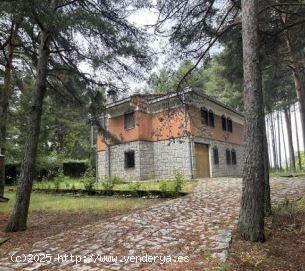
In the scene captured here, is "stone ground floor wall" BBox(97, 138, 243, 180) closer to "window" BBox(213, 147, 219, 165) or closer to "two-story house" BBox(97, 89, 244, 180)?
"two-story house" BBox(97, 89, 244, 180)

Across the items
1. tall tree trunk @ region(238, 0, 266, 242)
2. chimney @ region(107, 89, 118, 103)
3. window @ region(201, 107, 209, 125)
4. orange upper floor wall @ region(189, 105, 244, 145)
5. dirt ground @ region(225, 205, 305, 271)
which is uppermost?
window @ region(201, 107, 209, 125)

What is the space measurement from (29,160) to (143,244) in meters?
3.74

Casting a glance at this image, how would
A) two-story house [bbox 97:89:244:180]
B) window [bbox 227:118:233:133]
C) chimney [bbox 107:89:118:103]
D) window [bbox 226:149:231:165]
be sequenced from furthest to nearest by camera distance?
1. window [bbox 227:118:233:133]
2. window [bbox 226:149:231:165]
3. two-story house [bbox 97:89:244:180]
4. chimney [bbox 107:89:118:103]

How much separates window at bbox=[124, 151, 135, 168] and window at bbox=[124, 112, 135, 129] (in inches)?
66.9

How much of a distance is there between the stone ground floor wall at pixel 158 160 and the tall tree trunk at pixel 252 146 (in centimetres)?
1225

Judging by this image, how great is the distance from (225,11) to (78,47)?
14.3 feet

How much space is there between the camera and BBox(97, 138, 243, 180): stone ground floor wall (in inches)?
743

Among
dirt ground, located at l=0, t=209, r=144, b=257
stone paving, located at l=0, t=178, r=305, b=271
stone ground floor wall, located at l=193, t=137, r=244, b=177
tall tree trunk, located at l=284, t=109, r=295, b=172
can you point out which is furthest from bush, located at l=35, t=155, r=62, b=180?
tall tree trunk, located at l=284, t=109, r=295, b=172

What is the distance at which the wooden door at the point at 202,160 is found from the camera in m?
19.3

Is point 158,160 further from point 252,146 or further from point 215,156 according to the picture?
point 252,146

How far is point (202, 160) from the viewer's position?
19.9 metres

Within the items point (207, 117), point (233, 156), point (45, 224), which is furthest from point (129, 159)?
point (45, 224)

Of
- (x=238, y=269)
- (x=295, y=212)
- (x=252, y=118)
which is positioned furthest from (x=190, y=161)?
(x=238, y=269)

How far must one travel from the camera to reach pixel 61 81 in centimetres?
1009
